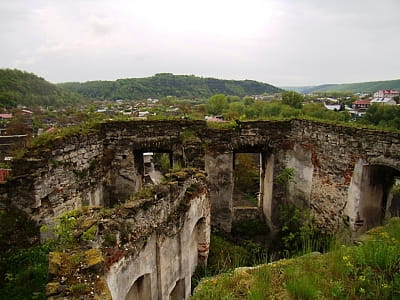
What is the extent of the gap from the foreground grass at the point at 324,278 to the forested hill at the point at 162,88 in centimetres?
11227

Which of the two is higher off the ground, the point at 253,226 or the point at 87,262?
the point at 87,262

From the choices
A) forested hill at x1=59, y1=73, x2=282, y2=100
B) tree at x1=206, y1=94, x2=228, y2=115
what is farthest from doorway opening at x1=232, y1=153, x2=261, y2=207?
forested hill at x1=59, y1=73, x2=282, y2=100

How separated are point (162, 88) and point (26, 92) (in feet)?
164

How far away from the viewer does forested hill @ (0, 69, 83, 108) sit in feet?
243

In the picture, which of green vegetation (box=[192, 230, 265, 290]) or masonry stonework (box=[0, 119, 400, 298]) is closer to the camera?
masonry stonework (box=[0, 119, 400, 298])

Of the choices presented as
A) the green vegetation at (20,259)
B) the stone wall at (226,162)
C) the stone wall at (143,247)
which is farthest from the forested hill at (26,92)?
the stone wall at (143,247)

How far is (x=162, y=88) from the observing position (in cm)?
12106

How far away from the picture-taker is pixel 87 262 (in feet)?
13.6

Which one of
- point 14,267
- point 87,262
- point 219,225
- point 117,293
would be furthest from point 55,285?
point 219,225

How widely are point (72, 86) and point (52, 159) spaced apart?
16622 centimetres

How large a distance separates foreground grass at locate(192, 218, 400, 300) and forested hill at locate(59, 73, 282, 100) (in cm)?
11227

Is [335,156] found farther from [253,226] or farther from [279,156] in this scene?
[253,226]

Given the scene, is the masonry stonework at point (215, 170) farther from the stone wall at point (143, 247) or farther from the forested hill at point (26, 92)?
the forested hill at point (26, 92)

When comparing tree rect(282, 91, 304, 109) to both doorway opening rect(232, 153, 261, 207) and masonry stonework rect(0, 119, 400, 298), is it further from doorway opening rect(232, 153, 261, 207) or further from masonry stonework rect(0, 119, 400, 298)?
masonry stonework rect(0, 119, 400, 298)
